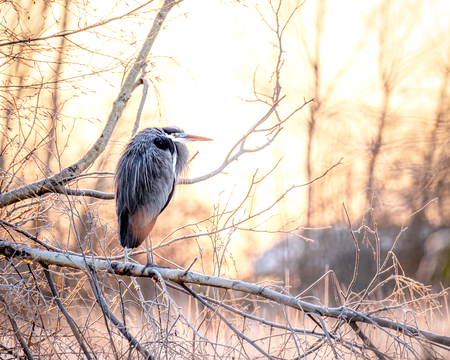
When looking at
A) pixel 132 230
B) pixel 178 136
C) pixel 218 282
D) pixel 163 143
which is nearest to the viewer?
pixel 218 282

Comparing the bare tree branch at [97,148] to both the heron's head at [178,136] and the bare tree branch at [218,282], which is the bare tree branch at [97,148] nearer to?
the bare tree branch at [218,282]

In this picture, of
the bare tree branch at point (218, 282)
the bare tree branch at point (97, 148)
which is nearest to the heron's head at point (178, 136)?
the bare tree branch at point (97, 148)

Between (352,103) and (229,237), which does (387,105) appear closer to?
(352,103)

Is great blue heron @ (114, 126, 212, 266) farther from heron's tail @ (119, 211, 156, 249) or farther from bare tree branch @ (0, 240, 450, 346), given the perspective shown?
bare tree branch @ (0, 240, 450, 346)

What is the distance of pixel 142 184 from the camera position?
3.11 meters

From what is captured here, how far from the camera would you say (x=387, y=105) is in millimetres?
11367

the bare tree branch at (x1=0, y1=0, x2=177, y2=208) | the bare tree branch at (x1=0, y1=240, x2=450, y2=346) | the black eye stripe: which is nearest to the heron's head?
the black eye stripe

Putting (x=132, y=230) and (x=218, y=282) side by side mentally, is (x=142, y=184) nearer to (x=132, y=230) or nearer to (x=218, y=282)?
(x=132, y=230)

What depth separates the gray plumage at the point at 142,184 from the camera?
3018 mm

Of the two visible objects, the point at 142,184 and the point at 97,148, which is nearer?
the point at 97,148

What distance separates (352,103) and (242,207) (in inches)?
393

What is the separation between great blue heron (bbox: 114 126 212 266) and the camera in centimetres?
302

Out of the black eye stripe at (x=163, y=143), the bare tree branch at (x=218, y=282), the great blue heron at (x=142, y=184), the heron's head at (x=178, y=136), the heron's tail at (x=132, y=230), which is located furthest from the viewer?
the heron's head at (x=178, y=136)

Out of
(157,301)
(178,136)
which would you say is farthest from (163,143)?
(157,301)
